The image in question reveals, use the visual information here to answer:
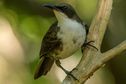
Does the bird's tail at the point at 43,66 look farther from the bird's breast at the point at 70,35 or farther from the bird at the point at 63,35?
the bird's breast at the point at 70,35

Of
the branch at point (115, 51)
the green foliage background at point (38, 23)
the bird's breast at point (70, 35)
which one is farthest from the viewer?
the green foliage background at point (38, 23)

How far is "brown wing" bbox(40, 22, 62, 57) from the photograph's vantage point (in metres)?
4.18

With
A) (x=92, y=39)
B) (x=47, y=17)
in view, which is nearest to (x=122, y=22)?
(x=47, y=17)

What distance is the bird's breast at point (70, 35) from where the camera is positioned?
13.4 feet

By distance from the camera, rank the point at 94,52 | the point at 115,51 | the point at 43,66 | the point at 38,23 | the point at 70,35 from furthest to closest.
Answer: the point at 38,23
the point at 43,66
the point at 70,35
the point at 94,52
the point at 115,51

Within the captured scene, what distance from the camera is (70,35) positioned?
162 inches

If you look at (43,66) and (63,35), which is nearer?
(63,35)

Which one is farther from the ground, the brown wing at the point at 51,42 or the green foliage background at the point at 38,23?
the brown wing at the point at 51,42

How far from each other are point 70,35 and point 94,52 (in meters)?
0.34

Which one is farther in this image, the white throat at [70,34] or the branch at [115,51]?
the white throat at [70,34]

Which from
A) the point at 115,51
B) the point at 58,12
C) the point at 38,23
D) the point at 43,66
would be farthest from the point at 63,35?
the point at 38,23

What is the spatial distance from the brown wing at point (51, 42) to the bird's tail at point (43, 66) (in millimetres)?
103

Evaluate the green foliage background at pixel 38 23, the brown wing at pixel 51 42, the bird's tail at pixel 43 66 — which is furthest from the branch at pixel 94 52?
the green foliage background at pixel 38 23

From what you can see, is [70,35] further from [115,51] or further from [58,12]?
[115,51]
